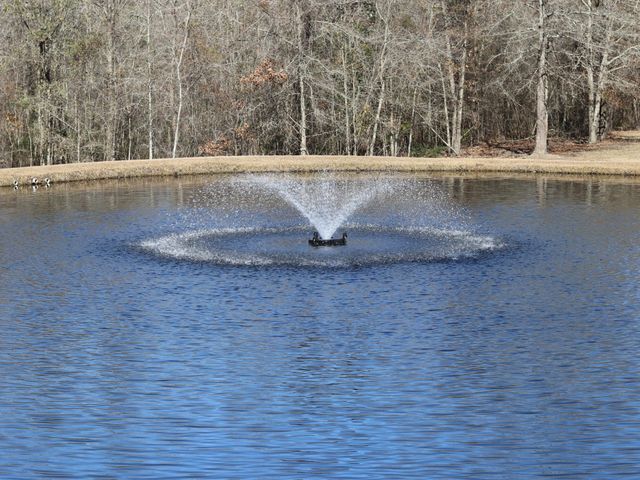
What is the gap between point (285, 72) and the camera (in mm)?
66500

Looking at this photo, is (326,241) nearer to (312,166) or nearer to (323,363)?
(323,363)

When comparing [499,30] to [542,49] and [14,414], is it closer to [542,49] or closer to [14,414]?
[542,49]

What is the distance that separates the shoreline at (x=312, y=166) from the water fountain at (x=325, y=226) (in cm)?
501

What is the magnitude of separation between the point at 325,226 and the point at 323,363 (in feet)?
56.0

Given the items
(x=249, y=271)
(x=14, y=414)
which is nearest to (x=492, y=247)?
(x=249, y=271)

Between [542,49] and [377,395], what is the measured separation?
47.7 metres

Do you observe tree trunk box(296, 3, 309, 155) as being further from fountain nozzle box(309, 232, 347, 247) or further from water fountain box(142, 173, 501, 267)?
fountain nozzle box(309, 232, 347, 247)

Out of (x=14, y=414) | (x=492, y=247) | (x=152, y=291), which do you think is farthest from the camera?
(x=492, y=247)

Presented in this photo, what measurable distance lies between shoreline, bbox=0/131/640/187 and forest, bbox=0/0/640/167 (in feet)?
19.1

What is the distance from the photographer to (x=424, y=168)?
57906mm

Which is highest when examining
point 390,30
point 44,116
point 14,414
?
point 390,30

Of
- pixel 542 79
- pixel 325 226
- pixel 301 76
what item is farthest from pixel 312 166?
pixel 325 226

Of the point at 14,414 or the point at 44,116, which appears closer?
the point at 14,414

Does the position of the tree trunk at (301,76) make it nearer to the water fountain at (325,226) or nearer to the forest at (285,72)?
the forest at (285,72)
